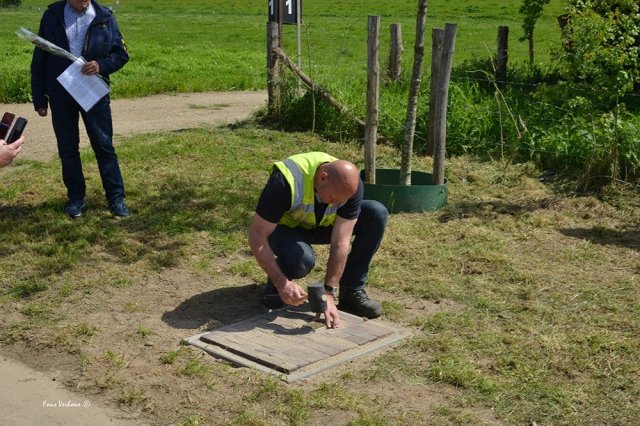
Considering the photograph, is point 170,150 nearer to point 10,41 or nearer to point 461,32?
point 10,41

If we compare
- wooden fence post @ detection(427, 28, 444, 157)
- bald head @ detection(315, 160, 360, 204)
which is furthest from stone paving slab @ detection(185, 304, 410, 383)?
wooden fence post @ detection(427, 28, 444, 157)

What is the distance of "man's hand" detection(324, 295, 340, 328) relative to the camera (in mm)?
5418

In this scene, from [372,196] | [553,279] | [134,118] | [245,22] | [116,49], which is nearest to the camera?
[553,279]

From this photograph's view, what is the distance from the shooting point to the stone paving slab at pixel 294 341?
4.95 metres

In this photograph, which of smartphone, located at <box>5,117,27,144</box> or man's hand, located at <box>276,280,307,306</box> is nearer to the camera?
smartphone, located at <box>5,117,27,144</box>

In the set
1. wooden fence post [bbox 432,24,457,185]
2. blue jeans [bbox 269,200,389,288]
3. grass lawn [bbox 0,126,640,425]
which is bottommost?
grass lawn [bbox 0,126,640,425]

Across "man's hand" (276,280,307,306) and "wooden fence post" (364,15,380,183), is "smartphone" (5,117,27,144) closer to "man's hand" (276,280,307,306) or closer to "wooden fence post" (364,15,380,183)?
"man's hand" (276,280,307,306)

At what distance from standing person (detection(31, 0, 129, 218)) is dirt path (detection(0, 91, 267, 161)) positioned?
2.53m

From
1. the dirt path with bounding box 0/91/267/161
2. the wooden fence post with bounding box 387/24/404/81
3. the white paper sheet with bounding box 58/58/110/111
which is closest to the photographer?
the white paper sheet with bounding box 58/58/110/111

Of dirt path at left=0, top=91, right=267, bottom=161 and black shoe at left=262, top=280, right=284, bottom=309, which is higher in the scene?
dirt path at left=0, top=91, right=267, bottom=161

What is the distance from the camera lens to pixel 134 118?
12.3m

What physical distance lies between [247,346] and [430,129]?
5.21 m

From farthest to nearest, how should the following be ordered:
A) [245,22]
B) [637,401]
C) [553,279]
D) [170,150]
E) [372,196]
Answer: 1. [245,22]
2. [170,150]
3. [372,196]
4. [553,279]
5. [637,401]

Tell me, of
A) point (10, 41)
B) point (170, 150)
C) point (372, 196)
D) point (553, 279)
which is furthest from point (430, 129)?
point (10, 41)
